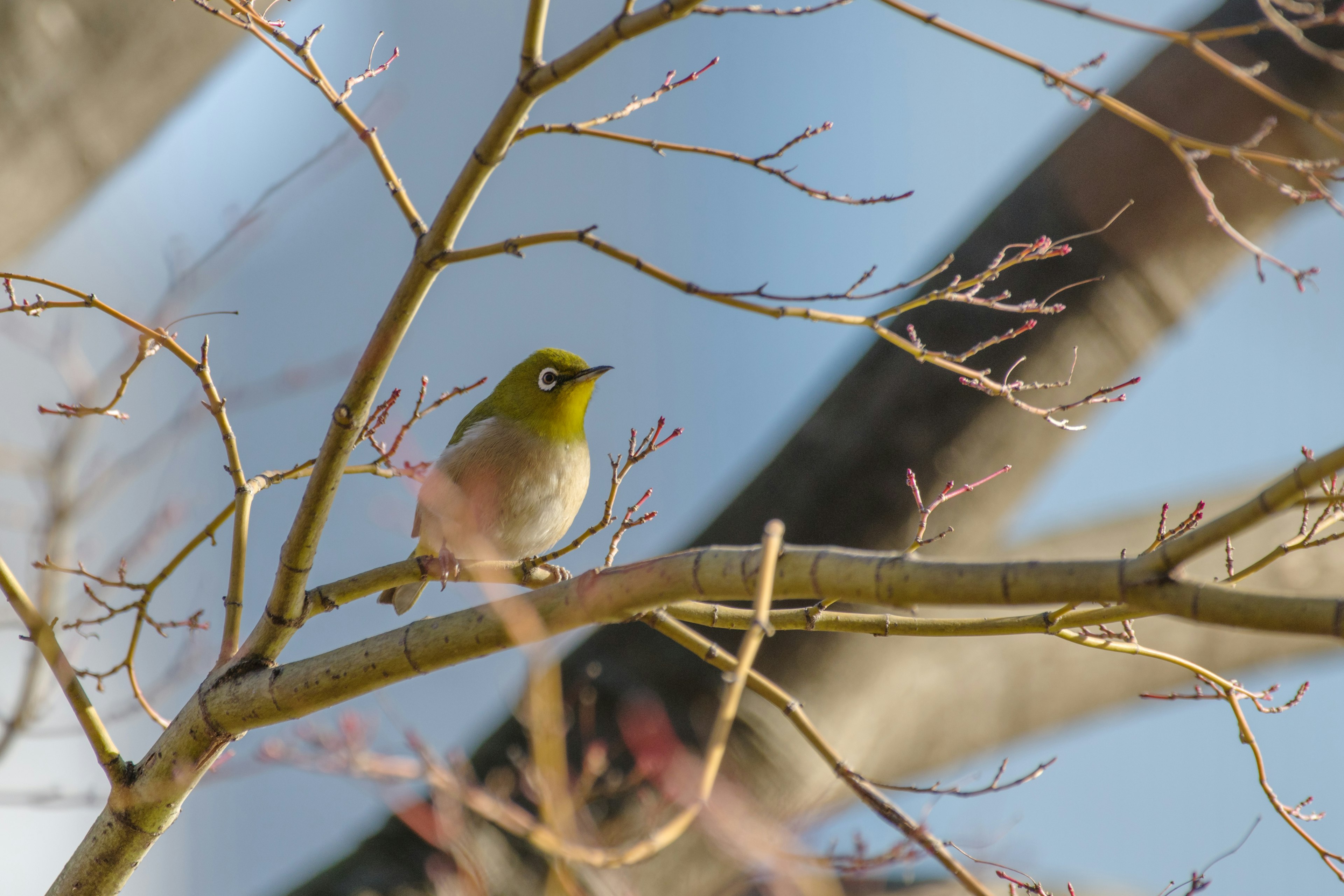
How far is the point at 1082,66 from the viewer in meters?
1.69

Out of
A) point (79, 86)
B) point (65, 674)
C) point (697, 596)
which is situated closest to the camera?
point (697, 596)

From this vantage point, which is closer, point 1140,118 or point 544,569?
point 1140,118

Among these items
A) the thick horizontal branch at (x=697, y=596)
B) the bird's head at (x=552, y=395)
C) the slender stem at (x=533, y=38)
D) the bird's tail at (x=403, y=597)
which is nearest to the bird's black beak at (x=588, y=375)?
the bird's head at (x=552, y=395)

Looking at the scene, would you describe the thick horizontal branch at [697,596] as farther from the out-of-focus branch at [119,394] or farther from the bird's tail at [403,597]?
the bird's tail at [403,597]

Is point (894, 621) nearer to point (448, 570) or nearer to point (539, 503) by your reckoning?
point (448, 570)

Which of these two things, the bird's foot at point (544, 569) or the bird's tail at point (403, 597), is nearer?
the bird's foot at point (544, 569)

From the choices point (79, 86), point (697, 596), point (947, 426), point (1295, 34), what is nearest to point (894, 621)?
point (697, 596)

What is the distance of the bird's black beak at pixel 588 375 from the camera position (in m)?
3.49

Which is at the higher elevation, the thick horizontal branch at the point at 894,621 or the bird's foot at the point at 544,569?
the bird's foot at the point at 544,569

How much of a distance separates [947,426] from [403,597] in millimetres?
2277

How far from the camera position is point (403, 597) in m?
3.54

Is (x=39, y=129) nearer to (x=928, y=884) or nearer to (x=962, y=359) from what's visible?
(x=962, y=359)

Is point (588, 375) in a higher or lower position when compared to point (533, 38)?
higher

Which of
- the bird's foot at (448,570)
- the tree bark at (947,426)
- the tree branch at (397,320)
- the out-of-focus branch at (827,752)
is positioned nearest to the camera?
the tree branch at (397,320)
